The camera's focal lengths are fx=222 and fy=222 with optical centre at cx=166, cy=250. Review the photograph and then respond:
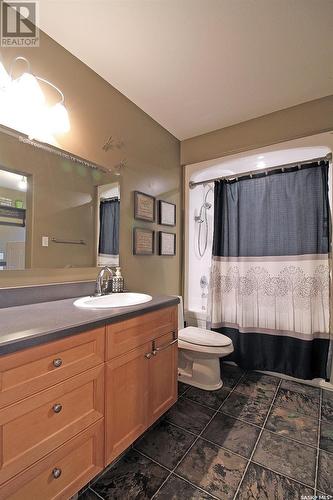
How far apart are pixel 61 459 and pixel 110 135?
1.96 m

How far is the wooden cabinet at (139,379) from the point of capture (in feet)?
3.53

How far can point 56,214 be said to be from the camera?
142 centimetres

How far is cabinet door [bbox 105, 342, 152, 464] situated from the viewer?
3.49 feet

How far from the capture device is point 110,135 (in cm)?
177

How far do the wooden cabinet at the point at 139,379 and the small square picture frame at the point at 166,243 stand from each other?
2.84 feet

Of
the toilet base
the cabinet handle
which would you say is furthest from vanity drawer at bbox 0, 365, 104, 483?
the toilet base

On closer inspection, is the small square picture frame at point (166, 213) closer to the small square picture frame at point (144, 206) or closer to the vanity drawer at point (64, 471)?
the small square picture frame at point (144, 206)

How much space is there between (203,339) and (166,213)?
1.27m

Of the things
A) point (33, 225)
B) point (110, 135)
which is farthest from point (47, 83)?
point (33, 225)

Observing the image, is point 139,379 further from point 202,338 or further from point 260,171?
point 260,171

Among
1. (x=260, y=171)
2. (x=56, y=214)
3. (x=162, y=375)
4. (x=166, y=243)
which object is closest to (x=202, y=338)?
(x=162, y=375)

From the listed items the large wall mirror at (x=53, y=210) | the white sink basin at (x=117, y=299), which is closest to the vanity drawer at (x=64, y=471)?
the white sink basin at (x=117, y=299)

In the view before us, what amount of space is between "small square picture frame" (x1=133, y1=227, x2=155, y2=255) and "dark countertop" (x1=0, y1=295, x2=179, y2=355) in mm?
715

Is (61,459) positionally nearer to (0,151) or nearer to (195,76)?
(0,151)
